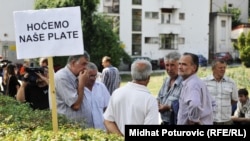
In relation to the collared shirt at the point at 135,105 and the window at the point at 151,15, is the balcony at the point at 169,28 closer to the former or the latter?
the window at the point at 151,15

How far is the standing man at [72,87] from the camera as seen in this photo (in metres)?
5.84

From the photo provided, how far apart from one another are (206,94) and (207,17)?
47.4 m

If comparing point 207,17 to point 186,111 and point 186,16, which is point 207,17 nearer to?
point 186,16

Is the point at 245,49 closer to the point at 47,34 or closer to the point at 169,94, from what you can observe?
the point at 169,94

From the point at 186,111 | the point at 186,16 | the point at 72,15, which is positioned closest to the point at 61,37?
the point at 72,15

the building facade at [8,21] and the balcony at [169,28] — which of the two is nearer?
the building facade at [8,21]

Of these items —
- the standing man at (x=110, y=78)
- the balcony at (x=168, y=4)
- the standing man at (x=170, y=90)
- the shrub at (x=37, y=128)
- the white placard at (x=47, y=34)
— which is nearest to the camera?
the shrub at (x=37, y=128)

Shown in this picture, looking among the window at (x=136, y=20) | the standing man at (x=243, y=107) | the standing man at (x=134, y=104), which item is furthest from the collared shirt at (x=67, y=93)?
the window at (x=136, y=20)

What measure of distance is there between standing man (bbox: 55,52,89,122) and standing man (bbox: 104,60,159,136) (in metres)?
0.90

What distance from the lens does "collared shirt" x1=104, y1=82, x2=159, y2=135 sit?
15.8ft

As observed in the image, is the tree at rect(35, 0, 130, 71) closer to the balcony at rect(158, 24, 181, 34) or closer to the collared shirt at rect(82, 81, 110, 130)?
the balcony at rect(158, 24, 181, 34)

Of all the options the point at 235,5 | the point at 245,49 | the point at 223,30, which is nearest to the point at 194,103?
the point at 245,49

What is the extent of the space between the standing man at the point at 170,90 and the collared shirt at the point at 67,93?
112 cm

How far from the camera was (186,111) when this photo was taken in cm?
569
